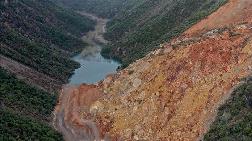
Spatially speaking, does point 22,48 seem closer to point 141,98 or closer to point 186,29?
point 186,29

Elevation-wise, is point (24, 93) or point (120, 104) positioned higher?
point (24, 93)

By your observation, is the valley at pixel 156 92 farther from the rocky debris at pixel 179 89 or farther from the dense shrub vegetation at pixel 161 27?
the dense shrub vegetation at pixel 161 27

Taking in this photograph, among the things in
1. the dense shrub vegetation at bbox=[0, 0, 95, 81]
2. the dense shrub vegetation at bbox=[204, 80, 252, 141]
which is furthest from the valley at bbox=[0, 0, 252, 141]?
the dense shrub vegetation at bbox=[0, 0, 95, 81]

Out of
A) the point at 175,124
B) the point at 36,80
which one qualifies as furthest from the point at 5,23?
the point at 175,124

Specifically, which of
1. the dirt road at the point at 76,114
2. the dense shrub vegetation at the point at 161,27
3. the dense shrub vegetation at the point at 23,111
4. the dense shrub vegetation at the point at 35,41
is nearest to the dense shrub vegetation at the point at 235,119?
the dirt road at the point at 76,114

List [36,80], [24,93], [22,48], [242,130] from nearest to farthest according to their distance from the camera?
[242,130] → [24,93] → [36,80] → [22,48]

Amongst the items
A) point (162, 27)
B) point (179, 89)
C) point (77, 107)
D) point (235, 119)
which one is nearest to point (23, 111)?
point (77, 107)

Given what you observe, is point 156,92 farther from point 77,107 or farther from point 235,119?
point 235,119
